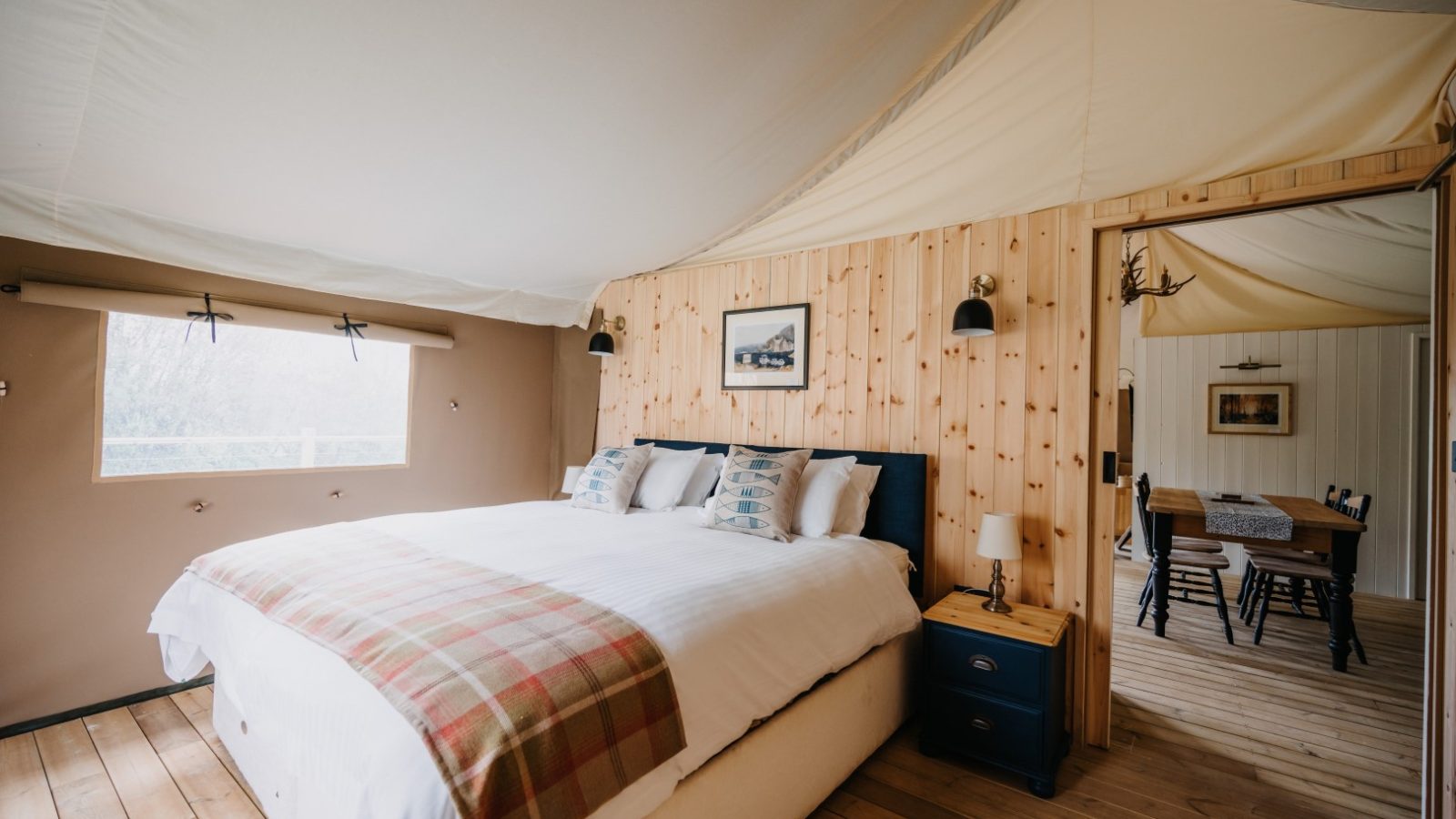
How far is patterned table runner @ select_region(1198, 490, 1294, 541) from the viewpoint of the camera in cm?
312

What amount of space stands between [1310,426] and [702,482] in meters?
5.02

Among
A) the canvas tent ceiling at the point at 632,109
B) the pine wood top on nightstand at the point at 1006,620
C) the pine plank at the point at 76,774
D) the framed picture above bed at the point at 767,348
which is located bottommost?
the pine plank at the point at 76,774

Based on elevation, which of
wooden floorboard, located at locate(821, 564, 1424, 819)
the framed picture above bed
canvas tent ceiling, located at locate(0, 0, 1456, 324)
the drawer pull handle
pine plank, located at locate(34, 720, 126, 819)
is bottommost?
pine plank, located at locate(34, 720, 126, 819)

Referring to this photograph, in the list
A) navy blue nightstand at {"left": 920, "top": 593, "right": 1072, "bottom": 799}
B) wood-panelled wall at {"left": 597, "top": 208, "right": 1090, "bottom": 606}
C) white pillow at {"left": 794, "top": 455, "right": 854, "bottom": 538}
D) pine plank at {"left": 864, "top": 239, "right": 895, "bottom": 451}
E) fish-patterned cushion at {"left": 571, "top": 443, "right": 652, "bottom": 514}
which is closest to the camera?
navy blue nightstand at {"left": 920, "top": 593, "right": 1072, "bottom": 799}

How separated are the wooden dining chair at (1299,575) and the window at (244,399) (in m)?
5.26

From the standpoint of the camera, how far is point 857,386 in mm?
2979

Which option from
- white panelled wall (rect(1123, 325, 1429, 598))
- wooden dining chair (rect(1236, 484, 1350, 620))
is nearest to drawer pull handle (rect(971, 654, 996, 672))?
wooden dining chair (rect(1236, 484, 1350, 620))

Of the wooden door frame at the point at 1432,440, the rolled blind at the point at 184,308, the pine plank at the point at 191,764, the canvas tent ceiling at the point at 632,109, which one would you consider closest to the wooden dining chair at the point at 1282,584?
the wooden door frame at the point at 1432,440

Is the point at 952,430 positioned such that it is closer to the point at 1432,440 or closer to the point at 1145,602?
the point at 1432,440

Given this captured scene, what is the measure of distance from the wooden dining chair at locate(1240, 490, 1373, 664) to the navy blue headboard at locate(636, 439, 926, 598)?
2.29 metres

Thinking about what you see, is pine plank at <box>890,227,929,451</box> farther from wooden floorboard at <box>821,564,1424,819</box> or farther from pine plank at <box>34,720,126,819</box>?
pine plank at <box>34,720,126,819</box>

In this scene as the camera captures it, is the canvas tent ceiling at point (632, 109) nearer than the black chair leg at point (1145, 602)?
Yes

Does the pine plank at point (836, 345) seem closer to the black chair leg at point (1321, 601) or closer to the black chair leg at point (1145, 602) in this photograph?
the black chair leg at point (1145, 602)

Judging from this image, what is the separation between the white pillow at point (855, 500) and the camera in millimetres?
2645
